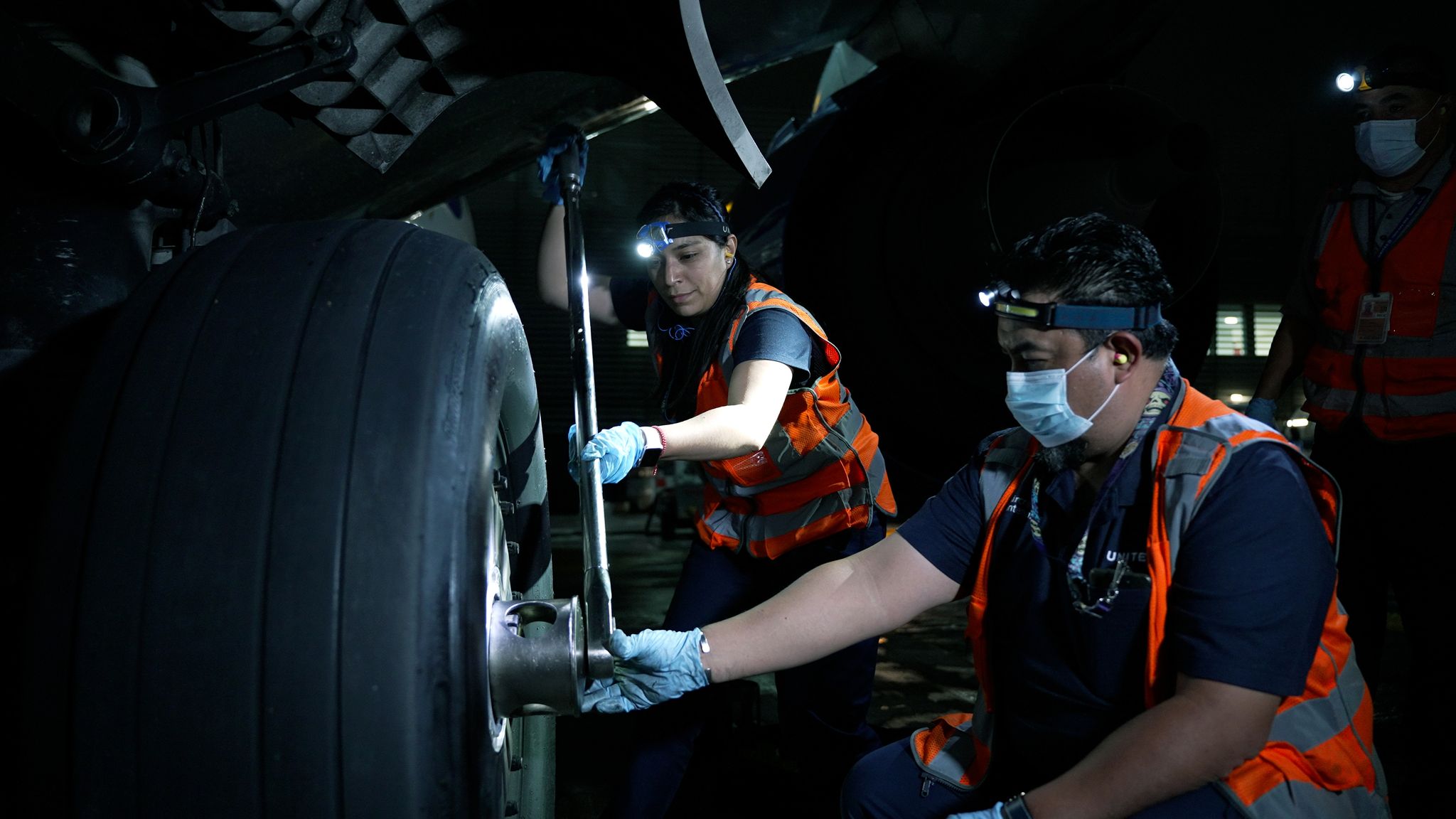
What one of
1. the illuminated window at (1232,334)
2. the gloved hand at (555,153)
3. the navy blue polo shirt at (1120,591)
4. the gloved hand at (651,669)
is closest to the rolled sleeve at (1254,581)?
the navy blue polo shirt at (1120,591)

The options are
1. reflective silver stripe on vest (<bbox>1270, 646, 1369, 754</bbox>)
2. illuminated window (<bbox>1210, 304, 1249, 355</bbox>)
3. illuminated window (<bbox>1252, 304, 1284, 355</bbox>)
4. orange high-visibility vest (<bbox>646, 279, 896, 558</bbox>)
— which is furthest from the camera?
illuminated window (<bbox>1210, 304, 1249, 355</bbox>)

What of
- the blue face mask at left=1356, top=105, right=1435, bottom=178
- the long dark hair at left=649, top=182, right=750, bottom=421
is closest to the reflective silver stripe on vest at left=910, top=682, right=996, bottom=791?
the long dark hair at left=649, top=182, right=750, bottom=421

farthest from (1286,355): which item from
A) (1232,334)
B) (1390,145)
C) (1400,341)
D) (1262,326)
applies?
(1232,334)

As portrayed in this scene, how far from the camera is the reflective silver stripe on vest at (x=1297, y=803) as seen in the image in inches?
49.5

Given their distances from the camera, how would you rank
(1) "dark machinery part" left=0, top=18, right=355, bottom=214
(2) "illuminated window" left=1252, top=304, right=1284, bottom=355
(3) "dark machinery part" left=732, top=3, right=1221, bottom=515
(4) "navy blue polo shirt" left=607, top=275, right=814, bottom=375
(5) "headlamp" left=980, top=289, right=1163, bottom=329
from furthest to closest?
(2) "illuminated window" left=1252, top=304, right=1284, bottom=355 < (3) "dark machinery part" left=732, top=3, right=1221, bottom=515 < (4) "navy blue polo shirt" left=607, top=275, right=814, bottom=375 < (5) "headlamp" left=980, top=289, right=1163, bottom=329 < (1) "dark machinery part" left=0, top=18, right=355, bottom=214

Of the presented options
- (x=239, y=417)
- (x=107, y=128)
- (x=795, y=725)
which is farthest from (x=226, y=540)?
(x=795, y=725)

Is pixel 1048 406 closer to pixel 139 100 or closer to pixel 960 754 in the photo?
pixel 960 754

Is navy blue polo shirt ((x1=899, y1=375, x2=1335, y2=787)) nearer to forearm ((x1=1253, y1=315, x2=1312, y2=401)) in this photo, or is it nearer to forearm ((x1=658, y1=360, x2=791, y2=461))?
forearm ((x1=658, y1=360, x2=791, y2=461))

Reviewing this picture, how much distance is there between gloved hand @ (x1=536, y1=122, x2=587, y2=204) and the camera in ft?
8.28

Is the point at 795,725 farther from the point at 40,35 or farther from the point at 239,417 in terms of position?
the point at 40,35

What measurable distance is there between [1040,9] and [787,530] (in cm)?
150

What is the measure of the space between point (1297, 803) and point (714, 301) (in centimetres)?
144

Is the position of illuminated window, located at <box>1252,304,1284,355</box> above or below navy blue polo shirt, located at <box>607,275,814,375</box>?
above

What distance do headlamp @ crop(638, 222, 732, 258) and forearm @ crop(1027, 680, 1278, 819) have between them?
133 cm
